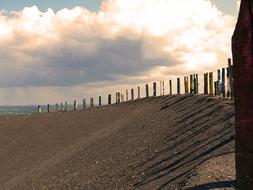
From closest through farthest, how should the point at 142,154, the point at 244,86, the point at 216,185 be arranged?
the point at 244,86, the point at 216,185, the point at 142,154

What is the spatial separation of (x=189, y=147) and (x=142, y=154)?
341 cm

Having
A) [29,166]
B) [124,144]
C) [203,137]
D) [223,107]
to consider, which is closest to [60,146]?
[29,166]

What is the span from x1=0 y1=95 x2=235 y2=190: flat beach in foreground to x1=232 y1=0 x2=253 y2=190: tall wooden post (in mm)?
6561

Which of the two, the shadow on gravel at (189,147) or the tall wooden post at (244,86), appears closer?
the tall wooden post at (244,86)

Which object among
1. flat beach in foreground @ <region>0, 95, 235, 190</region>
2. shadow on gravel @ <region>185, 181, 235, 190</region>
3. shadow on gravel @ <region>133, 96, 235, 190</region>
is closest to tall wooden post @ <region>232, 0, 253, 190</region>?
shadow on gravel @ <region>185, 181, 235, 190</region>

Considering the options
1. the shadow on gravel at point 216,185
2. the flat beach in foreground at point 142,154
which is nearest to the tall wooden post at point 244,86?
the shadow on gravel at point 216,185

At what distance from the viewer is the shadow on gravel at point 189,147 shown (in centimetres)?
1451

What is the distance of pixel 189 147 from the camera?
714 inches

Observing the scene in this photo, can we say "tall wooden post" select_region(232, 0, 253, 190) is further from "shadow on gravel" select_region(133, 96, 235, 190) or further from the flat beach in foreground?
"shadow on gravel" select_region(133, 96, 235, 190)

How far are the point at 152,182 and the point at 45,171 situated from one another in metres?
12.6

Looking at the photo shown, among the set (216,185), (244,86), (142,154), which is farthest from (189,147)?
(244,86)

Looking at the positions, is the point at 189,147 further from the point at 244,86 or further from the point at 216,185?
the point at 244,86

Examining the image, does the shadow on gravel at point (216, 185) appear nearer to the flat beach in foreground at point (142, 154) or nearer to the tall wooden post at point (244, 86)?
the flat beach in foreground at point (142, 154)

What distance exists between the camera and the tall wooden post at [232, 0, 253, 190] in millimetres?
5168
